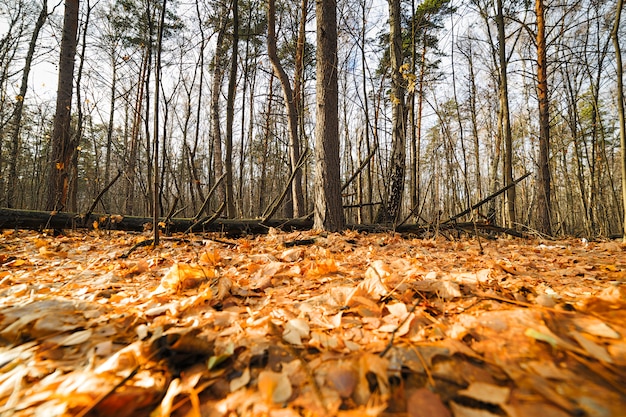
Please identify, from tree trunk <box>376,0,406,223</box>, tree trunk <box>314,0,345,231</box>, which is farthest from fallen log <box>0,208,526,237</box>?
tree trunk <box>314,0,345,231</box>

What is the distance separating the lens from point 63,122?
5.55 meters

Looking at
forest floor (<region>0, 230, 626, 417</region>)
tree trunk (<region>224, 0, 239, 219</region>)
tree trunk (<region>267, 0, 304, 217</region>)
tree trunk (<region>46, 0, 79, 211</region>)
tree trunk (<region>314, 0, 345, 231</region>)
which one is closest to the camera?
forest floor (<region>0, 230, 626, 417</region>)

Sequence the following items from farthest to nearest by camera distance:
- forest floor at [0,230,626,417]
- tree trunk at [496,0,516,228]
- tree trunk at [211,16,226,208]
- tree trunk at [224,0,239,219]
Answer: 1. tree trunk at [211,16,226,208]
2. tree trunk at [496,0,516,228]
3. tree trunk at [224,0,239,219]
4. forest floor at [0,230,626,417]

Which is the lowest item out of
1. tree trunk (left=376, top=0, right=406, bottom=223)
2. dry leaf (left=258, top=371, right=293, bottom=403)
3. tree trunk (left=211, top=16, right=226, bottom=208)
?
dry leaf (left=258, top=371, right=293, bottom=403)

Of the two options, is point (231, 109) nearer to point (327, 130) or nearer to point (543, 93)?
point (327, 130)

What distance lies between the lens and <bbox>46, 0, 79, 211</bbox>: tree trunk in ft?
17.5

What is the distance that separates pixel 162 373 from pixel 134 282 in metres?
1.25

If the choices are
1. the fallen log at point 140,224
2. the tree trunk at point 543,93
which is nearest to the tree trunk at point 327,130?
the fallen log at point 140,224

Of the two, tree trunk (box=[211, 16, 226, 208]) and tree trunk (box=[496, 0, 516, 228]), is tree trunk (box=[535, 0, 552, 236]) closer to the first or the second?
tree trunk (box=[496, 0, 516, 228])

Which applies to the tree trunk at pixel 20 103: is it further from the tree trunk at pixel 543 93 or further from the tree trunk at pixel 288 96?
the tree trunk at pixel 543 93

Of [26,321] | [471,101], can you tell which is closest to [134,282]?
[26,321]

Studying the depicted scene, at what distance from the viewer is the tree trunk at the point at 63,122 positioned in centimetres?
533

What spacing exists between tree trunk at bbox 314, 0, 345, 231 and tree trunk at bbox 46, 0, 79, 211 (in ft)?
16.7

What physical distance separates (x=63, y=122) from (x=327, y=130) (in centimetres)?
570
